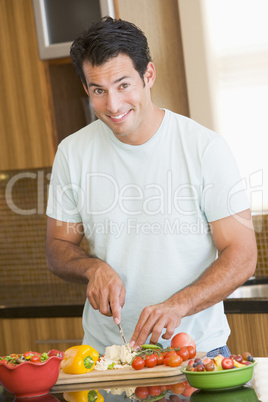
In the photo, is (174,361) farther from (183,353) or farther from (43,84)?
(43,84)

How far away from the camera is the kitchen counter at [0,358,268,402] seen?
131 centimetres

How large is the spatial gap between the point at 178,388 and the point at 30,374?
336mm

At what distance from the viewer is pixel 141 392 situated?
4.60 ft

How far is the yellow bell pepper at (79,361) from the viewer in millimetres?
1559

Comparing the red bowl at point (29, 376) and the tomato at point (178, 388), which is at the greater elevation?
the red bowl at point (29, 376)

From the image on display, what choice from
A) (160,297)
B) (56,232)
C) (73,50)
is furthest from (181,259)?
(73,50)

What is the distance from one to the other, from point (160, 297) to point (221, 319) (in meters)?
0.19

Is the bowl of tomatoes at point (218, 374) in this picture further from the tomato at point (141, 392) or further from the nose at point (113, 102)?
the nose at point (113, 102)

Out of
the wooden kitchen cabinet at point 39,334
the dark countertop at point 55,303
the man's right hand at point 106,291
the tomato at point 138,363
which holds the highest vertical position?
the man's right hand at point 106,291

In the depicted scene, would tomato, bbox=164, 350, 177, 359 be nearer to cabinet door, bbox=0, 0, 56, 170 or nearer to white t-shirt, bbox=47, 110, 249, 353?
white t-shirt, bbox=47, 110, 249, 353

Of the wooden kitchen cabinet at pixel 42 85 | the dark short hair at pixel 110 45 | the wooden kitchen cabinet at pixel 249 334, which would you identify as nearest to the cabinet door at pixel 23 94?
the wooden kitchen cabinet at pixel 42 85

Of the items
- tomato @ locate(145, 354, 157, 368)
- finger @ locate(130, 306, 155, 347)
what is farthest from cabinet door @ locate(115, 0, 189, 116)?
tomato @ locate(145, 354, 157, 368)

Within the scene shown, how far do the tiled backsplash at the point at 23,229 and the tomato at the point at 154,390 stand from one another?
226 cm

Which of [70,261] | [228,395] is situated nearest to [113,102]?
[70,261]
